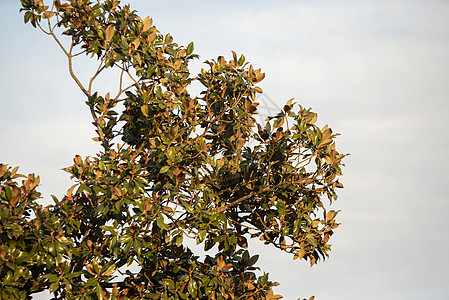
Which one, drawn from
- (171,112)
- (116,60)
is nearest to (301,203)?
Result: (171,112)

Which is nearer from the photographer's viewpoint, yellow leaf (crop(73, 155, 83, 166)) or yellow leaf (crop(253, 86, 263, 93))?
yellow leaf (crop(73, 155, 83, 166))

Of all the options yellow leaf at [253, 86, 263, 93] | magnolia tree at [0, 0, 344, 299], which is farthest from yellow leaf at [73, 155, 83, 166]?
yellow leaf at [253, 86, 263, 93]

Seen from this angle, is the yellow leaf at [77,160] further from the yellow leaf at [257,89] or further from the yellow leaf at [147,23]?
the yellow leaf at [257,89]

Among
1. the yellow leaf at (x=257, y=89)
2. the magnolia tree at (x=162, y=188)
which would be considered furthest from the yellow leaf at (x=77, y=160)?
the yellow leaf at (x=257, y=89)

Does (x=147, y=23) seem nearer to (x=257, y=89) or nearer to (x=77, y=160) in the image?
(x=257, y=89)

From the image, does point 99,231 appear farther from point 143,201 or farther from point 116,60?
point 116,60

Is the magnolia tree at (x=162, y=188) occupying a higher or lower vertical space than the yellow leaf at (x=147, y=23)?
lower

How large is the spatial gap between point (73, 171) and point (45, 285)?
1.40 m

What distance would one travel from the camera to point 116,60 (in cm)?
731

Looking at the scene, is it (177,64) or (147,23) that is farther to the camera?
(147,23)

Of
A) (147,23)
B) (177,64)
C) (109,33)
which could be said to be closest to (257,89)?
(177,64)

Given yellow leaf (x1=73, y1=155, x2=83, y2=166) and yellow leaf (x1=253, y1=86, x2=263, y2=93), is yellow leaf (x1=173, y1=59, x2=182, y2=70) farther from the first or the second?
yellow leaf (x1=73, y1=155, x2=83, y2=166)

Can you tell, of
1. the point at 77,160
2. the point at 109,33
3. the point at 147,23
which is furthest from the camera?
the point at 147,23

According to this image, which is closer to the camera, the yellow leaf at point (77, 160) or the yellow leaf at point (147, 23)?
the yellow leaf at point (77, 160)
